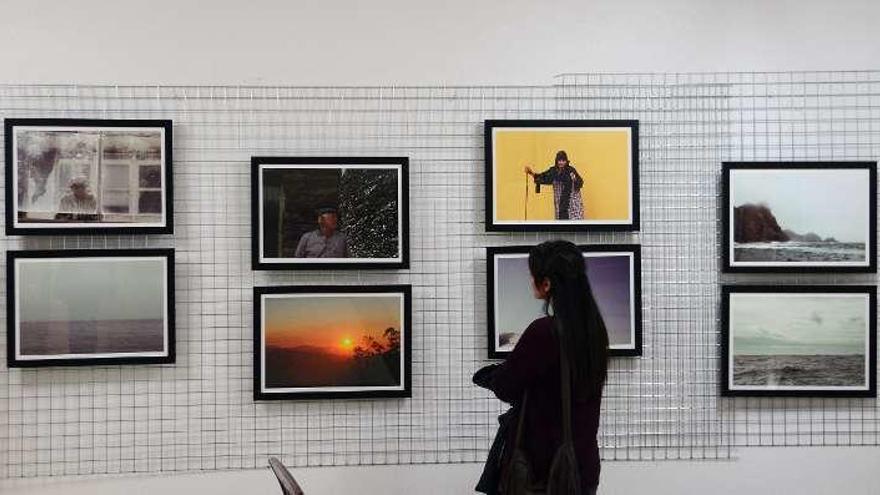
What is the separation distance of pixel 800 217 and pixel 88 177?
8.65 ft

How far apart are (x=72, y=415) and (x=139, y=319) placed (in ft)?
1.39

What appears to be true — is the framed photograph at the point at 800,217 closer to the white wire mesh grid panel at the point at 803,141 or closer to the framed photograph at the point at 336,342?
the white wire mesh grid panel at the point at 803,141

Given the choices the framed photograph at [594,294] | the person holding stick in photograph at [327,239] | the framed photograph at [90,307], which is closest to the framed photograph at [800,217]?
the framed photograph at [594,294]

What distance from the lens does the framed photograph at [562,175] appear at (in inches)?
120

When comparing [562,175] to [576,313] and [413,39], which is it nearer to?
[413,39]

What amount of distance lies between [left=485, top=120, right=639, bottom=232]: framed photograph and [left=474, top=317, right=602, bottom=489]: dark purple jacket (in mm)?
801

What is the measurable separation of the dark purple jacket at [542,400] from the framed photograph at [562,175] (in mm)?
801

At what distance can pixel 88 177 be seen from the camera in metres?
2.97

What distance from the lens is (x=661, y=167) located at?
3135 mm

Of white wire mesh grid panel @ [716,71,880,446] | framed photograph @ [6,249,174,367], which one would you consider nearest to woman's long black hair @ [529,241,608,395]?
white wire mesh grid panel @ [716,71,880,446]

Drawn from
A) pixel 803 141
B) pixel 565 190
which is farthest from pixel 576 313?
pixel 803 141

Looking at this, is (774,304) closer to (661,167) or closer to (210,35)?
(661,167)

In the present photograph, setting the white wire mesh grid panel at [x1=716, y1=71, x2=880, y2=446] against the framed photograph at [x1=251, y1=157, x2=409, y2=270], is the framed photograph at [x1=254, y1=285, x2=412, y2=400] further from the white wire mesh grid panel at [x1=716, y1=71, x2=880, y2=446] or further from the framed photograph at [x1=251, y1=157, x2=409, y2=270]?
the white wire mesh grid panel at [x1=716, y1=71, x2=880, y2=446]

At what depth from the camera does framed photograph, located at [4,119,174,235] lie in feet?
9.61
